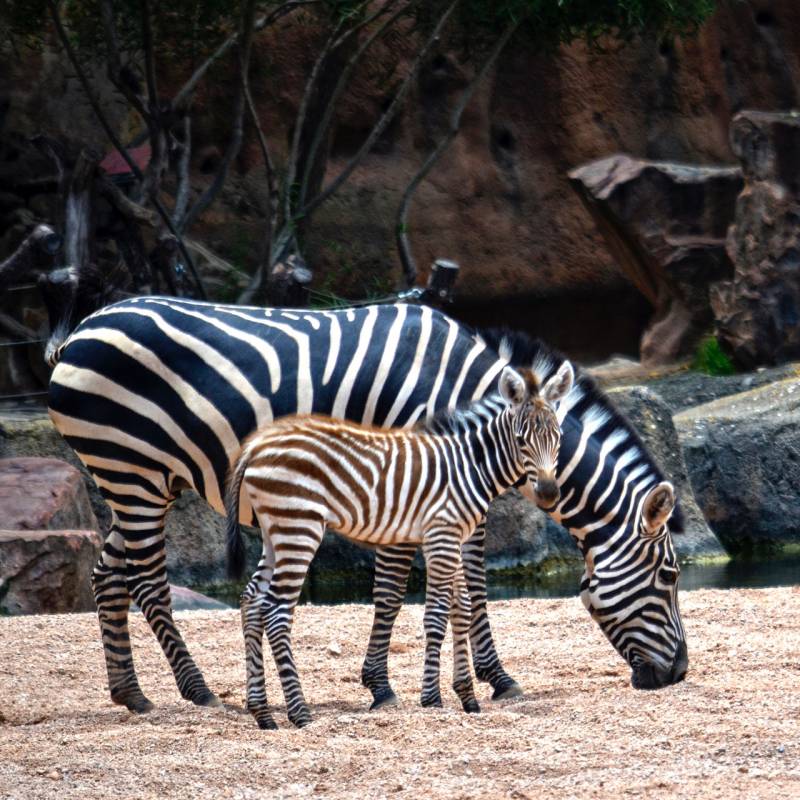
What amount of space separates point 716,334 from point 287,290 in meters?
6.89

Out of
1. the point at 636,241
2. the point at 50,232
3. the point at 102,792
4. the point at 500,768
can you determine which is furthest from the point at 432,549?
the point at 636,241

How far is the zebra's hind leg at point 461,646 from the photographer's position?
6324mm

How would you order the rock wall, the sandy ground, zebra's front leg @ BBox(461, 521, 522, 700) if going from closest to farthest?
1. the sandy ground
2. zebra's front leg @ BBox(461, 521, 522, 700)
3. the rock wall

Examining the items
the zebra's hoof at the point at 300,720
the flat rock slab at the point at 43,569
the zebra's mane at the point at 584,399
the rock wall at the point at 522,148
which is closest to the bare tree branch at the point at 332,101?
the rock wall at the point at 522,148

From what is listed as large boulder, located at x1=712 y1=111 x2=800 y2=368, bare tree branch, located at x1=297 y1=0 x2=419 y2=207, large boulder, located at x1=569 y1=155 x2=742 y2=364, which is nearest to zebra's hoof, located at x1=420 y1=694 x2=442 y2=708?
bare tree branch, located at x1=297 y1=0 x2=419 y2=207

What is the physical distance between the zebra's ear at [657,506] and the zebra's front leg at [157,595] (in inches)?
83.5

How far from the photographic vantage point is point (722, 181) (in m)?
19.0

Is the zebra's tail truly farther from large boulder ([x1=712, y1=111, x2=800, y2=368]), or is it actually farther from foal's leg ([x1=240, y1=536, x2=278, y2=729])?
large boulder ([x1=712, y1=111, x2=800, y2=368])

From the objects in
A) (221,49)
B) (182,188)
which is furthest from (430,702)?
(221,49)

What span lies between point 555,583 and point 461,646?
582 cm

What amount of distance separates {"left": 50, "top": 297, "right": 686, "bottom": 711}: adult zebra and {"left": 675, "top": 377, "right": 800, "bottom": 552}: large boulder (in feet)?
23.1

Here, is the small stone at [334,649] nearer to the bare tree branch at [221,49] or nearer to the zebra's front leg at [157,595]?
the zebra's front leg at [157,595]

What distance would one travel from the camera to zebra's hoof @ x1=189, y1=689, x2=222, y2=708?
22.3 ft

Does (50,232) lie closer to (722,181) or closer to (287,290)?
(287,290)
